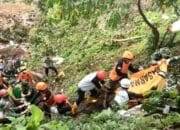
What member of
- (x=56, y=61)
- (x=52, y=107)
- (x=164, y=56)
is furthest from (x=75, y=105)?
(x=56, y=61)

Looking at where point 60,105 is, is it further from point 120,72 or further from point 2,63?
point 2,63

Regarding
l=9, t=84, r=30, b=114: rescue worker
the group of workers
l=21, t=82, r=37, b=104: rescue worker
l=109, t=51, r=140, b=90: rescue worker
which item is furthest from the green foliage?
l=9, t=84, r=30, b=114: rescue worker

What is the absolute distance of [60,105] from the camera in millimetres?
13781

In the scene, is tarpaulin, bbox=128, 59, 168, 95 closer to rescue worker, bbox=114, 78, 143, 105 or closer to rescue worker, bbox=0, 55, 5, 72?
rescue worker, bbox=114, 78, 143, 105

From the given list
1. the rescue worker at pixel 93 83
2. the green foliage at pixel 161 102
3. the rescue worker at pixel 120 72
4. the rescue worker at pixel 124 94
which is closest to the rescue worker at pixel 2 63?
the rescue worker at pixel 93 83

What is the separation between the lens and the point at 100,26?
19.6 meters

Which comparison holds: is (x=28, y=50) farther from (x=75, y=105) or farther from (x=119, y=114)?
(x=119, y=114)

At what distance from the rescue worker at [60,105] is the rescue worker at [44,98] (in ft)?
0.41

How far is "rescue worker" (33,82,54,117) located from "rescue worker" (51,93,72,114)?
124mm

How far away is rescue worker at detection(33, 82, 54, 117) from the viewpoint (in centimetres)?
1354

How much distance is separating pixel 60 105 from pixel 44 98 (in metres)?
0.43

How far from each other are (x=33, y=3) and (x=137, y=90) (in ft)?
36.9

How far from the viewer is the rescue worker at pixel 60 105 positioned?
1367 centimetres

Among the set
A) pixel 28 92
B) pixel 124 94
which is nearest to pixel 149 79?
pixel 124 94
